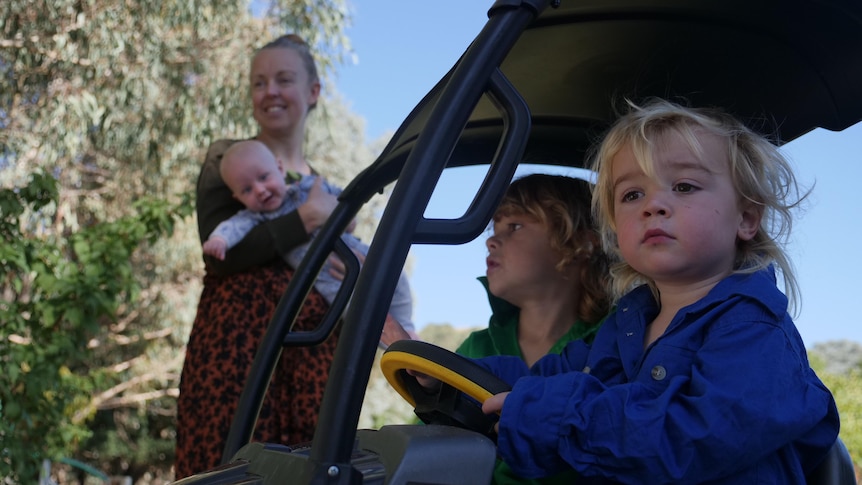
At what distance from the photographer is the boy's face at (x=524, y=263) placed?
2.44 metres

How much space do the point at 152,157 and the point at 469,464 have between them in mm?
9489

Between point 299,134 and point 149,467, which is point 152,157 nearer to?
point 149,467

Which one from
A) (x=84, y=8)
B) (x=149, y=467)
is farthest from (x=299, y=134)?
(x=149, y=467)

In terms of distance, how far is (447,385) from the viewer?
1644 millimetres

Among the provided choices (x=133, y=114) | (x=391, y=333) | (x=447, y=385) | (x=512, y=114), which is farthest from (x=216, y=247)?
(x=133, y=114)

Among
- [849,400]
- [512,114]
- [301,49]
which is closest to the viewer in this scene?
[512,114]

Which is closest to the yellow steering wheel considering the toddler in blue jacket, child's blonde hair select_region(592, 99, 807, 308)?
the toddler in blue jacket

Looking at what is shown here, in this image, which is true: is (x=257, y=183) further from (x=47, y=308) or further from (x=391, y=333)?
(x=47, y=308)

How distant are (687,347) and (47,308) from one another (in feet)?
9.94

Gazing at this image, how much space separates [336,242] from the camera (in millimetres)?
2219

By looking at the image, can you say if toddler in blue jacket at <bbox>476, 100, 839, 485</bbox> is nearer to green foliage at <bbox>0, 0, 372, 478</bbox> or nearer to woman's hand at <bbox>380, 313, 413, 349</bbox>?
woman's hand at <bbox>380, 313, 413, 349</bbox>

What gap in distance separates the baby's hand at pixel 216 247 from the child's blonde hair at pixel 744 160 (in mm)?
1553

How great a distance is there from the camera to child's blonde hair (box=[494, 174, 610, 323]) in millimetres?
2439

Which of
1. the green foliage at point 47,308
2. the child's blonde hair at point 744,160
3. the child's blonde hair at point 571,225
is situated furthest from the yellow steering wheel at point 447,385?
the green foliage at point 47,308
